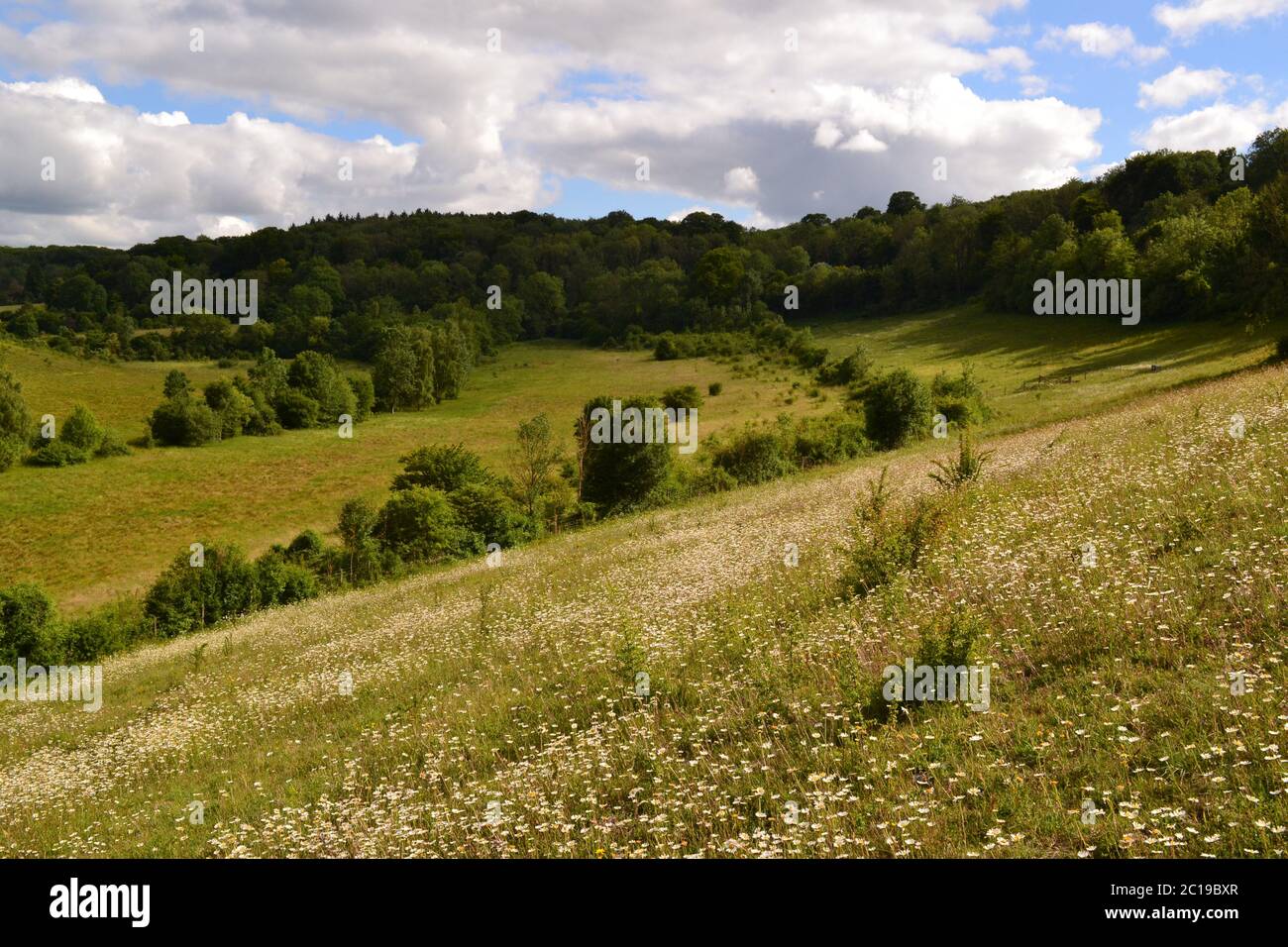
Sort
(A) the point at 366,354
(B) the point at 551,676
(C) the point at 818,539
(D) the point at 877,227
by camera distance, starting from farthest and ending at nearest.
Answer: (D) the point at 877,227
(A) the point at 366,354
(C) the point at 818,539
(B) the point at 551,676

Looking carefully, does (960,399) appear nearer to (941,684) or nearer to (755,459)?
(755,459)

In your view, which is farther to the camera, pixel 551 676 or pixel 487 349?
pixel 487 349

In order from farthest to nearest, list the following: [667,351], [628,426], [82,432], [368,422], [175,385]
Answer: [667,351] < [368,422] < [175,385] < [82,432] < [628,426]

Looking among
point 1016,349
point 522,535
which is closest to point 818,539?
point 522,535

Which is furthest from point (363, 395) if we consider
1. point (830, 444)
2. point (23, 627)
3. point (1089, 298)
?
point (1089, 298)

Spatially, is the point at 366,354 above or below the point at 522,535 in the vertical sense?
above

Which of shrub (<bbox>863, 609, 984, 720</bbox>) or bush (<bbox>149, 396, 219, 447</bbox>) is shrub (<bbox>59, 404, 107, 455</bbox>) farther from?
shrub (<bbox>863, 609, 984, 720</bbox>)

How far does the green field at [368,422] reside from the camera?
56.3m

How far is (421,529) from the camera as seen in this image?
45.3m

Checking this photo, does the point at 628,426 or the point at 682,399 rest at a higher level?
the point at 682,399

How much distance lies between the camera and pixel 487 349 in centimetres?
14350
